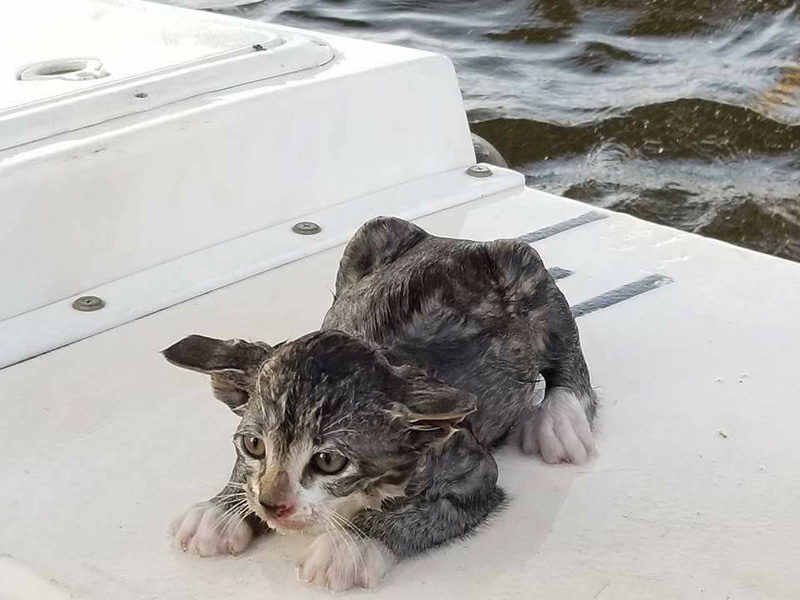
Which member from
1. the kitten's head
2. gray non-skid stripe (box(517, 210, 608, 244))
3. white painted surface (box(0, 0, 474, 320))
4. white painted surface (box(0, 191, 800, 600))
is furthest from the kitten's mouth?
gray non-skid stripe (box(517, 210, 608, 244))

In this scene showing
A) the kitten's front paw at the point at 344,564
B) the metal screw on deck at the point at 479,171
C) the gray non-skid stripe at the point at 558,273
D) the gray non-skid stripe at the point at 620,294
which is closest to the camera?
the kitten's front paw at the point at 344,564

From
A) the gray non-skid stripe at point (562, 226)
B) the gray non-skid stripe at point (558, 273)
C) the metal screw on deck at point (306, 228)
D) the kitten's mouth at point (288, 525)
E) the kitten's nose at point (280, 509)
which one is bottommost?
the gray non-skid stripe at point (562, 226)

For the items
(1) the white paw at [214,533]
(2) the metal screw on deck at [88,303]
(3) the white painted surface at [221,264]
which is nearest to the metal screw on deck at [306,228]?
(3) the white painted surface at [221,264]

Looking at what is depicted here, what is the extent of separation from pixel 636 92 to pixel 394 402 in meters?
3.92

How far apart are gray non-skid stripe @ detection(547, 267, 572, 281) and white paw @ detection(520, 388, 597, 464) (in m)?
0.57

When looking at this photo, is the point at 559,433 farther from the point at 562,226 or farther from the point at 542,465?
the point at 562,226

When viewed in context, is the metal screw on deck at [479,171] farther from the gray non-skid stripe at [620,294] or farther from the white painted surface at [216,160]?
the gray non-skid stripe at [620,294]

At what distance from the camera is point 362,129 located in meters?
2.57

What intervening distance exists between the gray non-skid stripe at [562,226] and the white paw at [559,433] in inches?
29.4

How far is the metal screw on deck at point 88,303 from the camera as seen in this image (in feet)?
6.93

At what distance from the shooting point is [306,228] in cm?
242

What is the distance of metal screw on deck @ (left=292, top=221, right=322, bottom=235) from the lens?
2410 millimetres

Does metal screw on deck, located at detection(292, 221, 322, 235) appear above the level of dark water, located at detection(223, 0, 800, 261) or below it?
above

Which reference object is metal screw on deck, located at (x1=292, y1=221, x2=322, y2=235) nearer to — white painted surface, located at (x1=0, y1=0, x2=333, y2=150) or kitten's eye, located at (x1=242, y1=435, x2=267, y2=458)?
white painted surface, located at (x1=0, y1=0, x2=333, y2=150)
